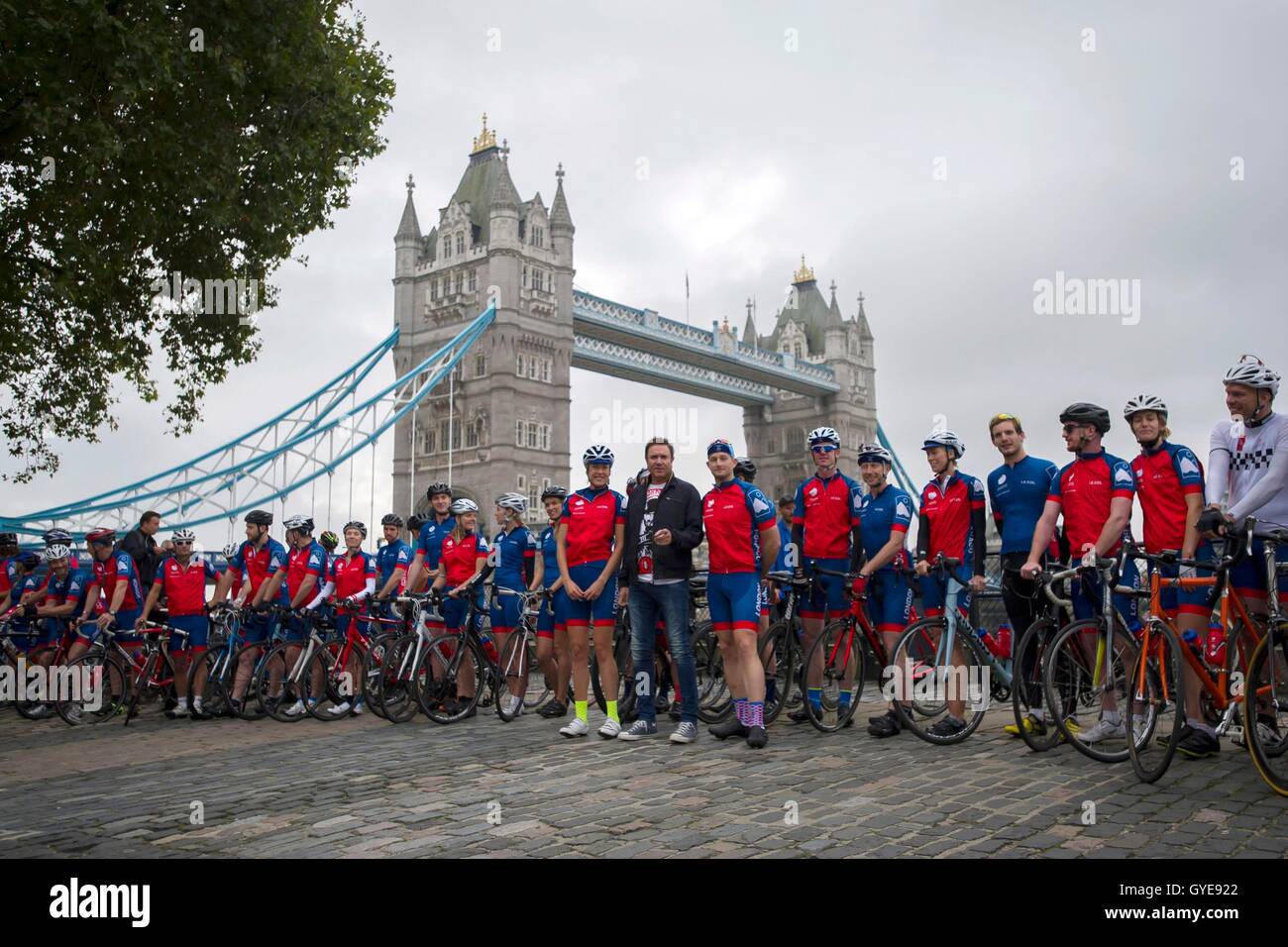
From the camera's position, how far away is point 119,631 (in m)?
9.83

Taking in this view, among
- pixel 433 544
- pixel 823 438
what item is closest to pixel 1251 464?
pixel 823 438

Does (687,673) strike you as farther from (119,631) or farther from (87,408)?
(87,408)

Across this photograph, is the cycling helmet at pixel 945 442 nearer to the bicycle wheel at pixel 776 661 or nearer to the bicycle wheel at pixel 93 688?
the bicycle wheel at pixel 776 661

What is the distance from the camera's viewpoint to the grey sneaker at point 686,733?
6637mm

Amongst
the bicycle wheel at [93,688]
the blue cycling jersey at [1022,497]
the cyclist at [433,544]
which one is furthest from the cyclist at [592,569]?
the bicycle wheel at [93,688]

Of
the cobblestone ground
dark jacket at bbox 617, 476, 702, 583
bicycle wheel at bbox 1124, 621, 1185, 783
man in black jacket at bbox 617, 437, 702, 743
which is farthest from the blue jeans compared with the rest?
bicycle wheel at bbox 1124, 621, 1185, 783

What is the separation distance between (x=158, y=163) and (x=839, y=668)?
8913 millimetres

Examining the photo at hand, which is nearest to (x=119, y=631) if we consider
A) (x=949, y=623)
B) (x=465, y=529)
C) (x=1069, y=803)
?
(x=465, y=529)

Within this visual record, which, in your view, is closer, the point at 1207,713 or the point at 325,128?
the point at 1207,713

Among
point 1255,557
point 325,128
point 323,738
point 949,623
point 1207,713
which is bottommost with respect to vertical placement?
point 323,738

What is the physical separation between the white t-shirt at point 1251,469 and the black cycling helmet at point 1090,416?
0.63 m

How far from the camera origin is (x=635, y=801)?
4625 mm

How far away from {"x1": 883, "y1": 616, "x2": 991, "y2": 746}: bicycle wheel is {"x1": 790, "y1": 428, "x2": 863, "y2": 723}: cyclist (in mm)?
992

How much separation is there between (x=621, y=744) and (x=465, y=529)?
320 centimetres
